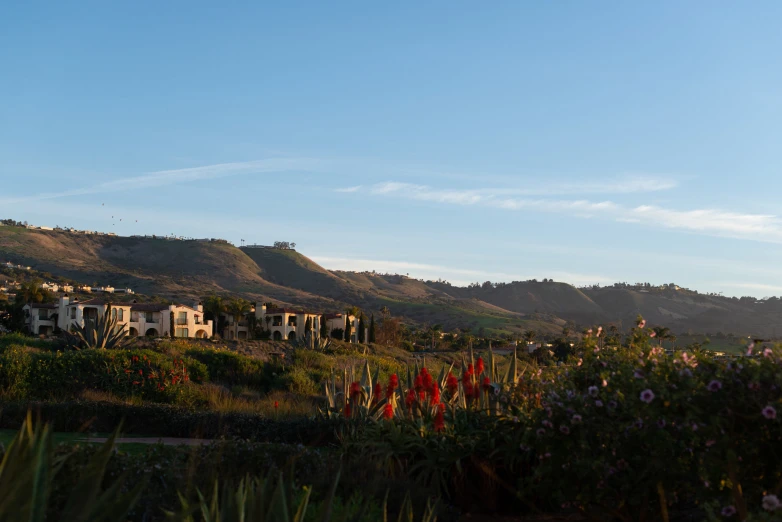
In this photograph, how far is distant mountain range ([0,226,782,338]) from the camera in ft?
315

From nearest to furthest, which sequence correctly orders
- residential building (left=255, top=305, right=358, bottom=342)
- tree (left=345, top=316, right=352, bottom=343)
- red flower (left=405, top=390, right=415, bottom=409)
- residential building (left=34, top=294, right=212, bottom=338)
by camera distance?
red flower (left=405, top=390, right=415, bottom=409)
residential building (left=34, top=294, right=212, bottom=338)
tree (left=345, top=316, right=352, bottom=343)
residential building (left=255, top=305, right=358, bottom=342)

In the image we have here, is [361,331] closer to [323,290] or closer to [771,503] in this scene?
[323,290]

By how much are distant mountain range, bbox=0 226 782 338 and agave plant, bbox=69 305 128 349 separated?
5905 centimetres

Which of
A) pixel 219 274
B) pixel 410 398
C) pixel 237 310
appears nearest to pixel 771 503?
pixel 410 398

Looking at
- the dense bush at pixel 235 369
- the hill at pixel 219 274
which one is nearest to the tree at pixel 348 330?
the hill at pixel 219 274

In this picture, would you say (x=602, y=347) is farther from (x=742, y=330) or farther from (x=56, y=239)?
(x=56, y=239)

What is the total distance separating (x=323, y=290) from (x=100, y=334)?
93762 millimetres

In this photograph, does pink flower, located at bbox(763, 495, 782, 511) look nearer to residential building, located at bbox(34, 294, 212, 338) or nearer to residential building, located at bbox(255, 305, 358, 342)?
residential building, located at bbox(34, 294, 212, 338)

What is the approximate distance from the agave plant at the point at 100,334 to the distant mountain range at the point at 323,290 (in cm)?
5905

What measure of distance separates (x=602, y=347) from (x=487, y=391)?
1358 millimetres

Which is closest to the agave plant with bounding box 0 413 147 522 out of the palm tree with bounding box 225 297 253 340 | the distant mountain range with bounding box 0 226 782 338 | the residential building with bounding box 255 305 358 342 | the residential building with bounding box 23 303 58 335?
the residential building with bounding box 23 303 58 335

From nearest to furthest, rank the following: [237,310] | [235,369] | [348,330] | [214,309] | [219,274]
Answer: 1. [235,369]
2. [348,330]
3. [214,309]
4. [237,310]
5. [219,274]

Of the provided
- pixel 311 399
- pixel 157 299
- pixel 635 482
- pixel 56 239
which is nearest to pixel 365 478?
pixel 635 482

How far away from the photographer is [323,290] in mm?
119750
